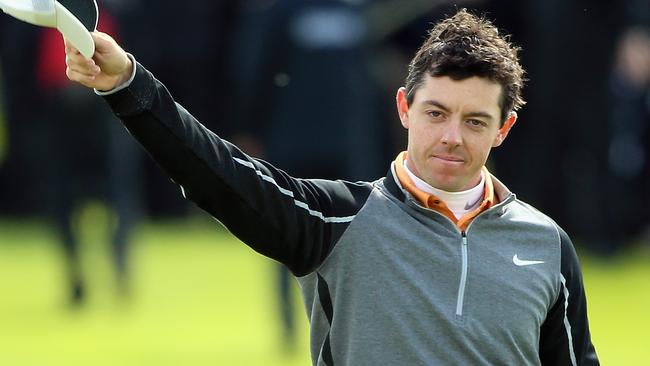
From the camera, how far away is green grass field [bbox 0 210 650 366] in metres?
9.12

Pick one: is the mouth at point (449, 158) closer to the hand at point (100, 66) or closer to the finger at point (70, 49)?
the hand at point (100, 66)

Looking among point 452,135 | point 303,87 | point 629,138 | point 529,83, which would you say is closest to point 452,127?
point 452,135

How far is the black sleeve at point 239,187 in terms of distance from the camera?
3.50 metres

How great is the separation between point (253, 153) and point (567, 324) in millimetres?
5277

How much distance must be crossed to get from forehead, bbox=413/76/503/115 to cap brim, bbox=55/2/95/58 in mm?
953

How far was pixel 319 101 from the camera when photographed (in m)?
8.74

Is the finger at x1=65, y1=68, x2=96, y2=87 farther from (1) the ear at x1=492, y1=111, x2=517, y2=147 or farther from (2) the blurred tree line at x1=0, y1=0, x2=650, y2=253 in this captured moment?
(2) the blurred tree line at x1=0, y1=0, x2=650, y2=253

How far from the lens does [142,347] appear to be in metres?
9.31

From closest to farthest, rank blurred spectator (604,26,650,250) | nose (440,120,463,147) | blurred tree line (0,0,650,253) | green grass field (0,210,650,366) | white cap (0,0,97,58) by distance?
white cap (0,0,97,58)
nose (440,120,463,147)
green grass field (0,210,650,366)
blurred tree line (0,0,650,253)
blurred spectator (604,26,650,250)

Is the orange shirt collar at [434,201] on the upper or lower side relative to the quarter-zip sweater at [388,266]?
upper

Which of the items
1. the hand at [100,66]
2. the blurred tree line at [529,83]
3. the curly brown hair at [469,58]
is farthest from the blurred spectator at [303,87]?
the hand at [100,66]

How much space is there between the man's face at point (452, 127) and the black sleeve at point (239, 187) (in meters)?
0.18

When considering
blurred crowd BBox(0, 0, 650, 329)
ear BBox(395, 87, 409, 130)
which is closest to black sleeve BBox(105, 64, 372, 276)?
ear BBox(395, 87, 409, 130)

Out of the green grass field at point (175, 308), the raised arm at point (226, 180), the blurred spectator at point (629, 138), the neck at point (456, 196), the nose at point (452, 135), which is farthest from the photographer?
the blurred spectator at point (629, 138)
